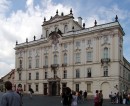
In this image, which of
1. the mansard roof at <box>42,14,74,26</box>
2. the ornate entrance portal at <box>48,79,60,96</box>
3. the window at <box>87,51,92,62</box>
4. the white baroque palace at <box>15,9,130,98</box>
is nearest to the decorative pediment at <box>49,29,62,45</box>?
the white baroque palace at <box>15,9,130,98</box>

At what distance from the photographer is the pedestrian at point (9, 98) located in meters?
7.16

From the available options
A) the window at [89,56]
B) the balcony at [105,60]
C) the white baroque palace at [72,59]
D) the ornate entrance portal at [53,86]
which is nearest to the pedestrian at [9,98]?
the white baroque palace at [72,59]

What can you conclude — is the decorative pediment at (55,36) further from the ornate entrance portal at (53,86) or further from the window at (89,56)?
the window at (89,56)

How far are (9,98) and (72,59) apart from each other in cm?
5532

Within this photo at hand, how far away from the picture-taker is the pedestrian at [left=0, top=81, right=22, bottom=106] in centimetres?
716

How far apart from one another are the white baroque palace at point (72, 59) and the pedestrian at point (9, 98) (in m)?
47.5

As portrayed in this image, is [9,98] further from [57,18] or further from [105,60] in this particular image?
[57,18]

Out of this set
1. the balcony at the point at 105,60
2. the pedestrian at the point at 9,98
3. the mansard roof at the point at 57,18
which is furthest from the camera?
the mansard roof at the point at 57,18

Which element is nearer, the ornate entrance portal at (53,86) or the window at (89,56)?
the window at (89,56)

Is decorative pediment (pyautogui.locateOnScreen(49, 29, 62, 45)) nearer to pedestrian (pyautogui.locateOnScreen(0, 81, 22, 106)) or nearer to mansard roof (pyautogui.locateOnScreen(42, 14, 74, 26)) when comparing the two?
mansard roof (pyautogui.locateOnScreen(42, 14, 74, 26))

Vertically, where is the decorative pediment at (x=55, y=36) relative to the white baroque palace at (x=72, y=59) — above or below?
above

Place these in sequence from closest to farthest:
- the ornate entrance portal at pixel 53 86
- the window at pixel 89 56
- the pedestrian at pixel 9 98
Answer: the pedestrian at pixel 9 98, the window at pixel 89 56, the ornate entrance portal at pixel 53 86

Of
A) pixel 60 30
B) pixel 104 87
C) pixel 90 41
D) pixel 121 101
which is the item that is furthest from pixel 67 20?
pixel 121 101

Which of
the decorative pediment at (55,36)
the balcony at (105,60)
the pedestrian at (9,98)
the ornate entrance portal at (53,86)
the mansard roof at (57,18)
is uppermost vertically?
the mansard roof at (57,18)
